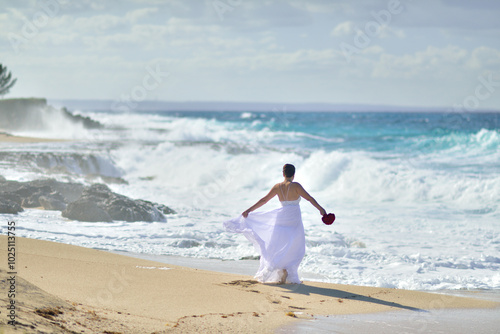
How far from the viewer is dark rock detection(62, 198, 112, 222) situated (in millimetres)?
11633

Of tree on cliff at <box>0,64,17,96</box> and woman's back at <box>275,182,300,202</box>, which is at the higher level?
tree on cliff at <box>0,64,17,96</box>

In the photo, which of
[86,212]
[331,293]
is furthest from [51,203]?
[331,293]

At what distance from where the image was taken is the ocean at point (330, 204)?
9180 mm

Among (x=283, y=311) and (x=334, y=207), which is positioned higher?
(x=334, y=207)

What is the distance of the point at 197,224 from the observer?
40.3 feet

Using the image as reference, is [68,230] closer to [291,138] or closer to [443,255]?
[443,255]

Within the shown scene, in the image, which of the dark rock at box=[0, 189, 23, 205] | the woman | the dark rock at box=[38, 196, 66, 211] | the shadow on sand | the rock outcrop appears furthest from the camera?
the rock outcrop

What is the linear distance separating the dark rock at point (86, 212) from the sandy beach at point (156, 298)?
3570mm

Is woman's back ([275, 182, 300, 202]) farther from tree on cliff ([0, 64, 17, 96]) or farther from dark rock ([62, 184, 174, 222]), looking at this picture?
tree on cliff ([0, 64, 17, 96])

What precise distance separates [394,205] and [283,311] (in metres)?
11.4

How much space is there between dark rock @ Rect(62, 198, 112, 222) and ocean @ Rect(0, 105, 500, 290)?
252 mm

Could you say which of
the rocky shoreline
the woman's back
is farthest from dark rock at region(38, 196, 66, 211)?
the woman's back

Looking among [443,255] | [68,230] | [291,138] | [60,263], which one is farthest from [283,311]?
[291,138]

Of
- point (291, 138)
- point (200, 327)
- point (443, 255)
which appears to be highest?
point (291, 138)
